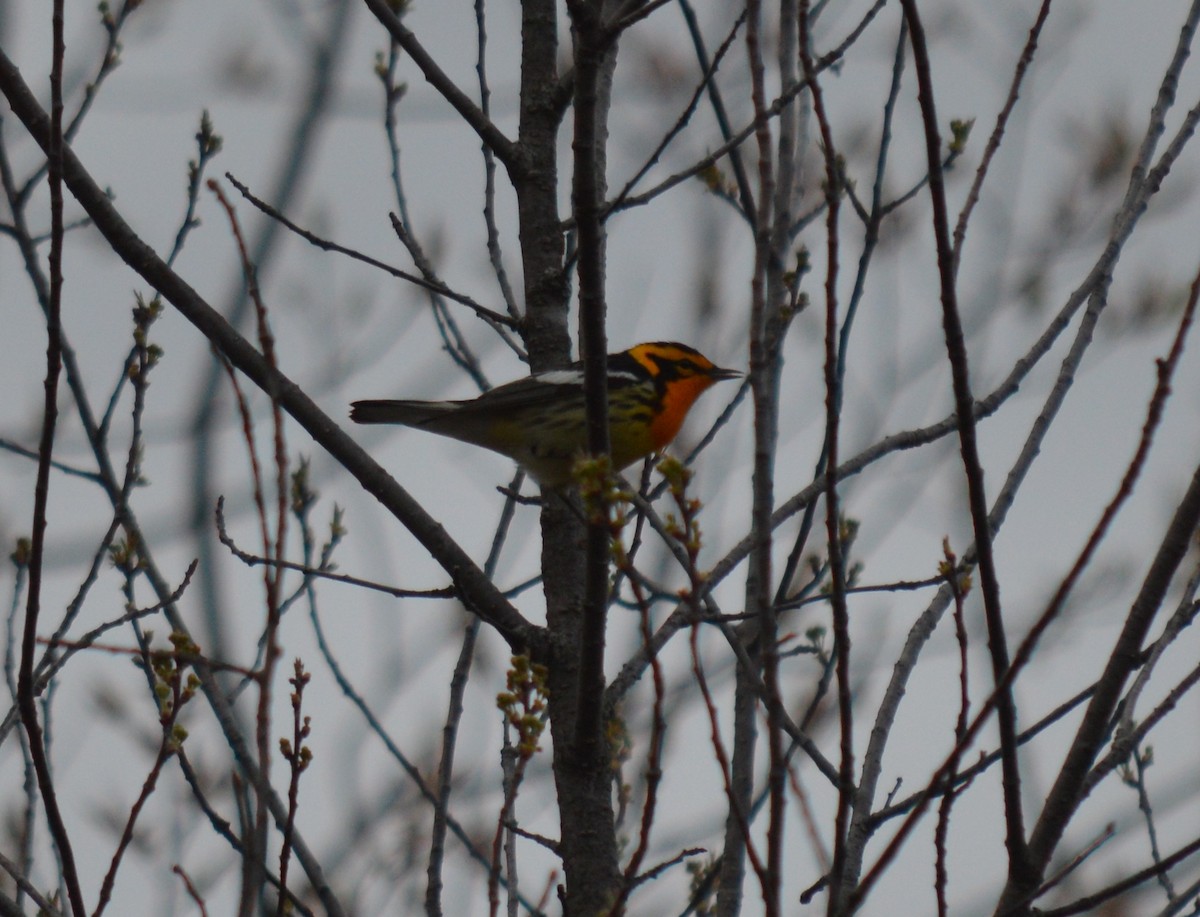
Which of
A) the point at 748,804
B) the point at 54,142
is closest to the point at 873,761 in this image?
the point at 748,804

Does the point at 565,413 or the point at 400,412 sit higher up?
the point at 400,412

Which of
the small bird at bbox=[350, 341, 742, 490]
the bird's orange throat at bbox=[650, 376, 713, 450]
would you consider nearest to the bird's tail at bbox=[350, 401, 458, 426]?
the small bird at bbox=[350, 341, 742, 490]

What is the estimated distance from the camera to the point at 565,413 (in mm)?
5453

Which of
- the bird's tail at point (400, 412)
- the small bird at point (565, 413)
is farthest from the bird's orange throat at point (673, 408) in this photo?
the bird's tail at point (400, 412)

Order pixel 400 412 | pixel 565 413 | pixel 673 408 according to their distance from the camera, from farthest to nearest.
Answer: pixel 673 408
pixel 400 412
pixel 565 413

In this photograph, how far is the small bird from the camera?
17.9 ft

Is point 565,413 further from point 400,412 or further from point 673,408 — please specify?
point 673,408

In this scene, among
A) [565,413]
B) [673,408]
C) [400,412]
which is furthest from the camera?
[673,408]

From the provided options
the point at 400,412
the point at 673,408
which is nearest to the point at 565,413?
the point at 400,412

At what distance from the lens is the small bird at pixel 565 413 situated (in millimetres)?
5441

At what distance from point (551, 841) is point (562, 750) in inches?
9.0

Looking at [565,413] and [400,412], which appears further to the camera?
[400,412]

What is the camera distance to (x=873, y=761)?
2902 mm

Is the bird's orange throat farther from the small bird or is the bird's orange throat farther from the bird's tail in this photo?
the bird's tail
